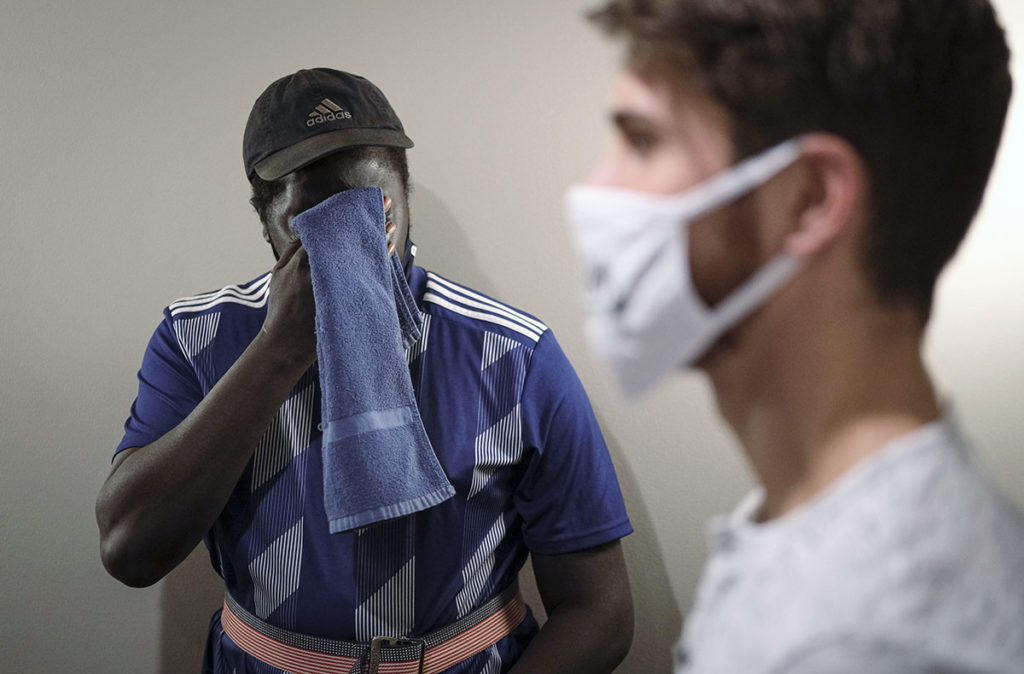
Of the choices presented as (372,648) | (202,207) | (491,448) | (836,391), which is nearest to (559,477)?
(491,448)

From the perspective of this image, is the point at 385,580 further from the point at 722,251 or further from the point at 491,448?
the point at 722,251

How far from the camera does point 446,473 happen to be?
1.06 m

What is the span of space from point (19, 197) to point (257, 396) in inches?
27.1

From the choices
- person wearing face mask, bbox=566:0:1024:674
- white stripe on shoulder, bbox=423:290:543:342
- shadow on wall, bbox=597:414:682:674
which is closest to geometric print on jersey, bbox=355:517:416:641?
white stripe on shoulder, bbox=423:290:543:342

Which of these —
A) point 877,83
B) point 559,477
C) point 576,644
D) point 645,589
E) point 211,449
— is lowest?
point 645,589

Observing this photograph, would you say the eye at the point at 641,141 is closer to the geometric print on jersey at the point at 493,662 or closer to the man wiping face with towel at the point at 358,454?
the man wiping face with towel at the point at 358,454

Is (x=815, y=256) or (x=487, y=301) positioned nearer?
(x=815, y=256)

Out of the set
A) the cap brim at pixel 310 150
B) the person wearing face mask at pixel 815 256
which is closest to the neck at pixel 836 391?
the person wearing face mask at pixel 815 256

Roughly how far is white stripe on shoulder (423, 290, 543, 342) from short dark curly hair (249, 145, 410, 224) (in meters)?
0.16

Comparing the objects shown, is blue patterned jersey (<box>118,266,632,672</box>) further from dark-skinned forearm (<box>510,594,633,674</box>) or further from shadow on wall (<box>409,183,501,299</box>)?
shadow on wall (<box>409,183,501,299</box>)

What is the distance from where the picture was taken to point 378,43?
1354mm

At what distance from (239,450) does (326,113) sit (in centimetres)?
46

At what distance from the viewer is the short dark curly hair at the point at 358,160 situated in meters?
1.06

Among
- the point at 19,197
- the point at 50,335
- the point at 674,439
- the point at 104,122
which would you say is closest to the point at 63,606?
the point at 50,335
